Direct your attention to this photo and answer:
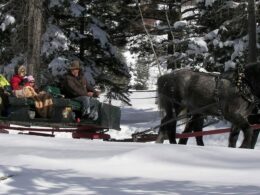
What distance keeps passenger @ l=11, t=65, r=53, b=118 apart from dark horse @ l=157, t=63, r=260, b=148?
7.08 ft

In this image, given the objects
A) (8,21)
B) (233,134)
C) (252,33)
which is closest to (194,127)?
(233,134)

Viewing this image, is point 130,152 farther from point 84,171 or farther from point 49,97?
point 49,97

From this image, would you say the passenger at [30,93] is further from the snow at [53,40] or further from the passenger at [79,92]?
the snow at [53,40]

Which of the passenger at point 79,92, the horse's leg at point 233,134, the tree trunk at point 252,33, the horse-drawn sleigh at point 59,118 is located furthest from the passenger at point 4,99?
the tree trunk at point 252,33

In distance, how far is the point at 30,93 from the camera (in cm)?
1030

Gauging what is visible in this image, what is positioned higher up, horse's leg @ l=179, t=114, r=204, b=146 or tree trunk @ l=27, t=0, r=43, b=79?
tree trunk @ l=27, t=0, r=43, b=79

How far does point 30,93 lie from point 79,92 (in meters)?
0.96

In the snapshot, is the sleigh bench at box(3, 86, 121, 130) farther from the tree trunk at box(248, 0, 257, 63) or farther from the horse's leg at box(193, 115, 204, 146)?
the tree trunk at box(248, 0, 257, 63)

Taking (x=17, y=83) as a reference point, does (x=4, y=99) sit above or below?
below

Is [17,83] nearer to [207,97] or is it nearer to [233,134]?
[207,97]

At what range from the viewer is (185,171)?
5949 mm

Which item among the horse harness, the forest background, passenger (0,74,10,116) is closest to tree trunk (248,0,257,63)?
the forest background

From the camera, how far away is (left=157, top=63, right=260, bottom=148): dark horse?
884cm

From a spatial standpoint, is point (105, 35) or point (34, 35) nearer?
point (34, 35)
